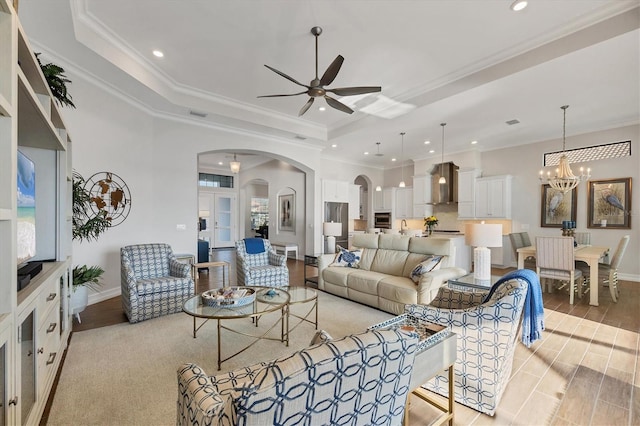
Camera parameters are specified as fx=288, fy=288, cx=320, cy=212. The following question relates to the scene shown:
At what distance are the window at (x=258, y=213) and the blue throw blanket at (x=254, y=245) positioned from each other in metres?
6.81

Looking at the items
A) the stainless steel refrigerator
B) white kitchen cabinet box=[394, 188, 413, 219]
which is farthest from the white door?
white kitchen cabinet box=[394, 188, 413, 219]

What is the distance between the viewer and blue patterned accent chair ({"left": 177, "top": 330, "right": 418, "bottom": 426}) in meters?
0.68

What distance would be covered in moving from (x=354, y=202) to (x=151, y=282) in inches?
252

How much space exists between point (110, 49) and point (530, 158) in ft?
27.0

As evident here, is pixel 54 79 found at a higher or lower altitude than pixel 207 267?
higher

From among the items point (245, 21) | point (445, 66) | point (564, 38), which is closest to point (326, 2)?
point (245, 21)

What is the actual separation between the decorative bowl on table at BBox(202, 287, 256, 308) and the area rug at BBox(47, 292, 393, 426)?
18.1 inches

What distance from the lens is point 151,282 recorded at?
11.7 ft

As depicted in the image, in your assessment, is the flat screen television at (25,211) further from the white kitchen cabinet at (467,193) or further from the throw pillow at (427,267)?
the white kitchen cabinet at (467,193)

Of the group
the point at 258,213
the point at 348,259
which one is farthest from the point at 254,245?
the point at 258,213

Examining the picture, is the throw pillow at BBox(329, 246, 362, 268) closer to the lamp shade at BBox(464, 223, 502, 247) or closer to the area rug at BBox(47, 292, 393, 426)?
the area rug at BBox(47, 292, 393, 426)

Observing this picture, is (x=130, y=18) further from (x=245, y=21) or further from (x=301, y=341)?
(x=301, y=341)

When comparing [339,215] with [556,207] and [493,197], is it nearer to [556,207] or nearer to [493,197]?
[493,197]

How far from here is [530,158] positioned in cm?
683
